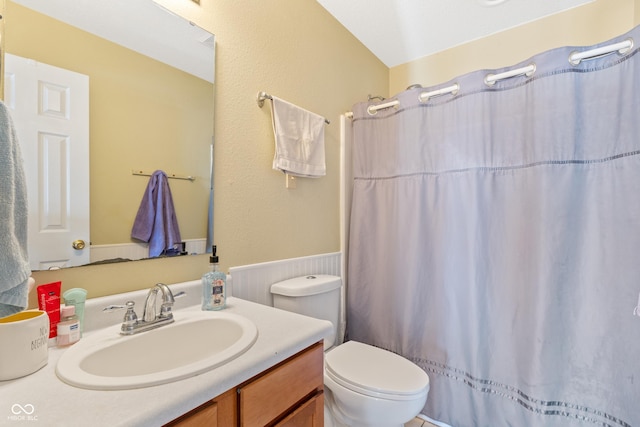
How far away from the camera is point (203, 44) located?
1113 millimetres

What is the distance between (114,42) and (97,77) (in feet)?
0.44

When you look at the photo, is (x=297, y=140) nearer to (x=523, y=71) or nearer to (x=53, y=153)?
(x=53, y=153)

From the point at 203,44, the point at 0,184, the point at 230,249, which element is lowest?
the point at 230,249

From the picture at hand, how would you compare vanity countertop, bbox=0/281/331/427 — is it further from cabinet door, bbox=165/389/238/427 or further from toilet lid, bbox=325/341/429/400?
toilet lid, bbox=325/341/429/400

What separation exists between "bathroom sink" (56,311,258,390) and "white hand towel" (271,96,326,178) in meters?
0.75

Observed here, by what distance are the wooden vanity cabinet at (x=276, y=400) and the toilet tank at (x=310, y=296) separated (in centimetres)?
47

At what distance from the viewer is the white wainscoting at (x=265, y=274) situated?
124 centimetres

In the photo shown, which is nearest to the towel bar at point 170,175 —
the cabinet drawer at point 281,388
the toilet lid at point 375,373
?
the cabinet drawer at point 281,388

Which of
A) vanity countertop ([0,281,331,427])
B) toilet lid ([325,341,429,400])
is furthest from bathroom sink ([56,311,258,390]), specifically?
toilet lid ([325,341,429,400])

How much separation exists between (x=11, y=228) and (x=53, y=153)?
345 millimetres

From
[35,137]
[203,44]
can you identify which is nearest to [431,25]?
[203,44]

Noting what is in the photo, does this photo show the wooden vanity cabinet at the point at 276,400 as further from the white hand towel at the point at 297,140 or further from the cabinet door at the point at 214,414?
the white hand towel at the point at 297,140

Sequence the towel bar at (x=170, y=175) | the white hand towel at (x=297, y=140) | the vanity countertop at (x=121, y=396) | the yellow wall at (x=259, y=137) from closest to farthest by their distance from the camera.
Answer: the vanity countertop at (x=121, y=396) → the towel bar at (x=170, y=175) → the yellow wall at (x=259, y=137) → the white hand towel at (x=297, y=140)

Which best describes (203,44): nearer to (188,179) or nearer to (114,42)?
(114,42)
